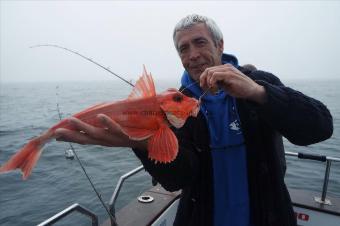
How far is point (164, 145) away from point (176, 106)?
322mm

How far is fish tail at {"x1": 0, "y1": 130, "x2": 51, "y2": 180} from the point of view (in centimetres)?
Result: 211

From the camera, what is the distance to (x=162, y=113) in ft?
7.75

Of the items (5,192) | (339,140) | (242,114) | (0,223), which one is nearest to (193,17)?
(242,114)

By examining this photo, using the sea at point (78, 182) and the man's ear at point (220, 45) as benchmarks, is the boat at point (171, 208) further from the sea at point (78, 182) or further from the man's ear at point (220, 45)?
the sea at point (78, 182)

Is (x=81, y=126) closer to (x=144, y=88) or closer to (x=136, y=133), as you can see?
(x=136, y=133)

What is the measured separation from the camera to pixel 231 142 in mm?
2805

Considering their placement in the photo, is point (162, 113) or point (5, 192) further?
point (5, 192)

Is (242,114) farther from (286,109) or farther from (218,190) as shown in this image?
(218,190)

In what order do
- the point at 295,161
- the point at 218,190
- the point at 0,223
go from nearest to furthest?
the point at 218,190 < the point at 0,223 < the point at 295,161

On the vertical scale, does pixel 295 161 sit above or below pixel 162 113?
below

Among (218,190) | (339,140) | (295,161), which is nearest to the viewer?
(218,190)

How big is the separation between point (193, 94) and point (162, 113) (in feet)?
2.89

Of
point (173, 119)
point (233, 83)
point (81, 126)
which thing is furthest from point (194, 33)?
point (81, 126)

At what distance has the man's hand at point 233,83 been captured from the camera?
2.28 metres
